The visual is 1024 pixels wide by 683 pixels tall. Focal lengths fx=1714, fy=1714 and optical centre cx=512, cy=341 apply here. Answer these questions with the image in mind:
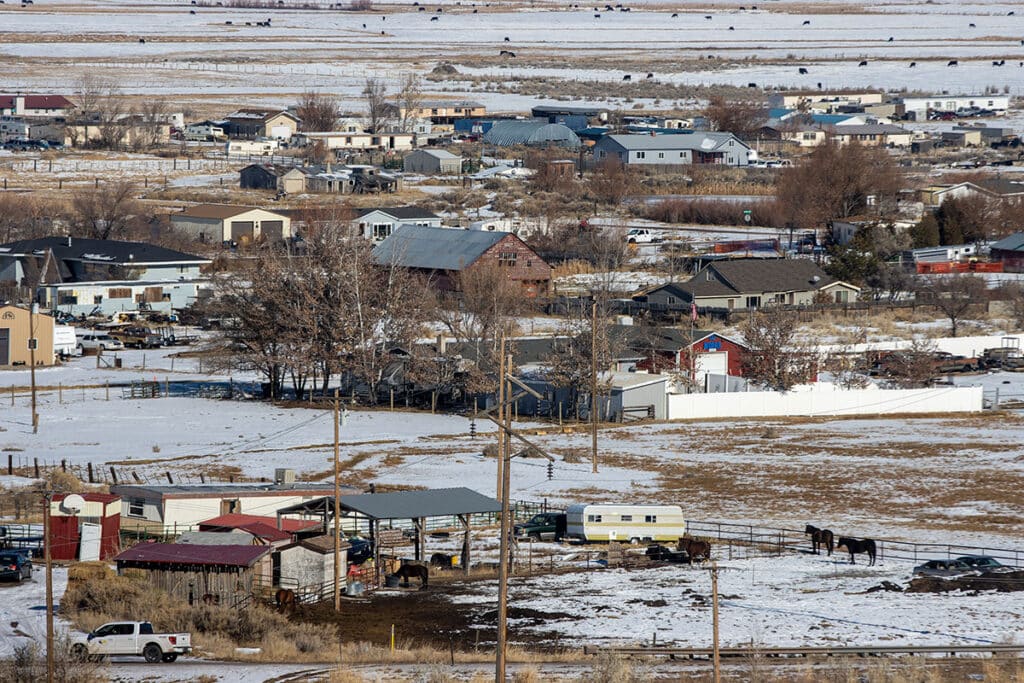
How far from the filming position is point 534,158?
101062mm

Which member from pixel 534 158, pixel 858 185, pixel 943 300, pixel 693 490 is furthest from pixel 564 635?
pixel 534 158

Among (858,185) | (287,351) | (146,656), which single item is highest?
(858,185)

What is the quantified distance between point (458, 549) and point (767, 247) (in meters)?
45.7

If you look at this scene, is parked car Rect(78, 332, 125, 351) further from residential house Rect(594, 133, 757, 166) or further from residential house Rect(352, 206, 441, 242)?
residential house Rect(594, 133, 757, 166)

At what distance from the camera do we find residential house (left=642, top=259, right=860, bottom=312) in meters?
60.9

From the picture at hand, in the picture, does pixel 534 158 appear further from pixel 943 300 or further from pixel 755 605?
pixel 755 605

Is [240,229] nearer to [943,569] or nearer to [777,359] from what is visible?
[777,359]

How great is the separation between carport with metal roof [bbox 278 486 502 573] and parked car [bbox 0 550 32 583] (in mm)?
4559

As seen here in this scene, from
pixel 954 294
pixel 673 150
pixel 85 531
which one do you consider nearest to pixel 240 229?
pixel 954 294

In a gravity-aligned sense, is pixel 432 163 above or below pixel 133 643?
above

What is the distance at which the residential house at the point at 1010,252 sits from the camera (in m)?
72.4

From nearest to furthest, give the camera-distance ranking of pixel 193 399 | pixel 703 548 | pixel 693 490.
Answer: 1. pixel 703 548
2. pixel 693 490
3. pixel 193 399

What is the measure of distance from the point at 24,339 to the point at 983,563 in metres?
33.1

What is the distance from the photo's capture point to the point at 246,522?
3112 centimetres
